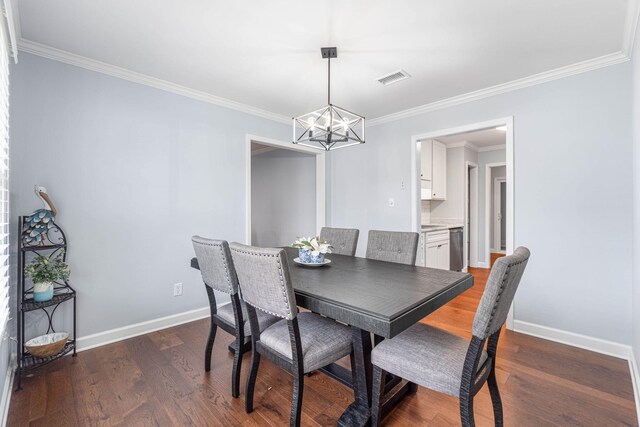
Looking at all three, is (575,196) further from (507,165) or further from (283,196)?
(283,196)

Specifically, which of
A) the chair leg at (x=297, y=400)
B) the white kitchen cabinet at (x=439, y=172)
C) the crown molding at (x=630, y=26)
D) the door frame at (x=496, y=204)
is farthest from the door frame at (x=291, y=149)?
the door frame at (x=496, y=204)

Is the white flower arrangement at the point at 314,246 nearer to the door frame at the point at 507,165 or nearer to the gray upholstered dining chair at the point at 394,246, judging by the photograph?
the gray upholstered dining chair at the point at 394,246

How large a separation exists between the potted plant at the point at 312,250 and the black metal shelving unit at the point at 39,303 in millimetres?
1742

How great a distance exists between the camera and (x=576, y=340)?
251 cm

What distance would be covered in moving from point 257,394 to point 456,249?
4.09 metres

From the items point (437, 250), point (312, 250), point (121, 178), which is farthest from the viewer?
point (437, 250)

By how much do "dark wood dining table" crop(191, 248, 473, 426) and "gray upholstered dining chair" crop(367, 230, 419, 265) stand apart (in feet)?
0.94

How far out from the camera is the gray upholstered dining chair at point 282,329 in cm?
142

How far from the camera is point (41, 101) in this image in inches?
88.9

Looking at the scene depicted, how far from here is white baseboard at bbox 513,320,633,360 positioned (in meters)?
2.32

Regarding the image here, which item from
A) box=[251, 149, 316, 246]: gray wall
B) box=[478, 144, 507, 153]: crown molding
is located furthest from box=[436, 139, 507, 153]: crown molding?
box=[251, 149, 316, 246]: gray wall

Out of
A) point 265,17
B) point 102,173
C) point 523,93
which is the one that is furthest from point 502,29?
point 102,173

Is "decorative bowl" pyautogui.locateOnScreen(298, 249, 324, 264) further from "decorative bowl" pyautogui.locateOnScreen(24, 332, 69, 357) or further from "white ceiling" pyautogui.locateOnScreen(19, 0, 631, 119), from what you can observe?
"decorative bowl" pyautogui.locateOnScreen(24, 332, 69, 357)

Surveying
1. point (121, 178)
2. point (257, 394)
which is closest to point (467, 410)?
point (257, 394)
